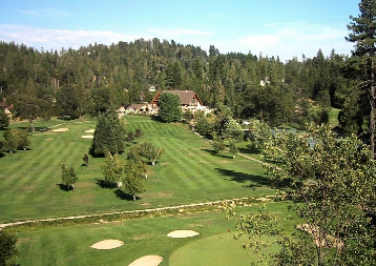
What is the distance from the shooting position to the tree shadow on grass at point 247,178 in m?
44.5

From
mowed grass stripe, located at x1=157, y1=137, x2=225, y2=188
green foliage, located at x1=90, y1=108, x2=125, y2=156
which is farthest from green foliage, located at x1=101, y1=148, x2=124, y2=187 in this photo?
green foliage, located at x1=90, y1=108, x2=125, y2=156

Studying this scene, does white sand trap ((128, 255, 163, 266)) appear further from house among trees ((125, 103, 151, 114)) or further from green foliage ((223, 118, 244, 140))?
house among trees ((125, 103, 151, 114))

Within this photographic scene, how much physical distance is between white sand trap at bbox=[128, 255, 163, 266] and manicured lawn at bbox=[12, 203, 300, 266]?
38 cm

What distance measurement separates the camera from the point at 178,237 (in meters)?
27.5

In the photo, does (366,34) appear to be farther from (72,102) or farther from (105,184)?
(72,102)

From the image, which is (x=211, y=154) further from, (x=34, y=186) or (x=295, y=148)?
(x=295, y=148)

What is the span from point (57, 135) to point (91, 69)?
114 m

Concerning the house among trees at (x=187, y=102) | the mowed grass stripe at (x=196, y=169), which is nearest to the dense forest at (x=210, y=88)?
the house among trees at (x=187, y=102)

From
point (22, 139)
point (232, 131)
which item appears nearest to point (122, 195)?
point (22, 139)

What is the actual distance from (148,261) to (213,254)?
3.87 meters

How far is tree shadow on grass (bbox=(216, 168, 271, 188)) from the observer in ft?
146

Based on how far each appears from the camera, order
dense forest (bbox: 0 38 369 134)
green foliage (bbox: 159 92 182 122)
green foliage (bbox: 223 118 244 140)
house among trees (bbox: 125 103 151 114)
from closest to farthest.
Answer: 1. green foliage (bbox: 223 118 244 140)
2. dense forest (bbox: 0 38 369 134)
3. green foliage (bbox: 159 92 182 122)
4. house among trees (bbox: 125 103 151 114)

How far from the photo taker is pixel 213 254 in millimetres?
23656

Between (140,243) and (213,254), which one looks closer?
(213,254)
